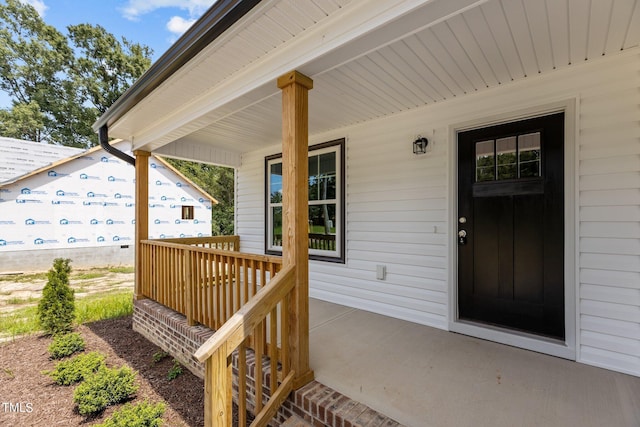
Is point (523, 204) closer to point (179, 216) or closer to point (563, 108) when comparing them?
point (563, 108)

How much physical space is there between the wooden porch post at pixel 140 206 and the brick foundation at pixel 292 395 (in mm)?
901

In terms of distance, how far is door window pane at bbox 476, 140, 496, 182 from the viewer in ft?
9.41

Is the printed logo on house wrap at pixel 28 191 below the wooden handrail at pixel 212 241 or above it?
above

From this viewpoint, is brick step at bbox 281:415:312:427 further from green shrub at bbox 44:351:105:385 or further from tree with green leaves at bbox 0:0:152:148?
tree with green leaves at bbox 0:0:152:148

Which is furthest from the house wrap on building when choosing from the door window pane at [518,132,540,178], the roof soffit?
the door window pane at [518,132,540,178]

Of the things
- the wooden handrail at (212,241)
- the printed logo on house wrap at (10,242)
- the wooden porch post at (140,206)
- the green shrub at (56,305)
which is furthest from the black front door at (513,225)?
the printed logo on house wrap at (10,242)

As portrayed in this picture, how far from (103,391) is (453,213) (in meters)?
3.74

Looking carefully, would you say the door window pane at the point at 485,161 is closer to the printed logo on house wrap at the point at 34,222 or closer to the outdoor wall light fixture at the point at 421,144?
the outdoor wall light fixture at the point at 421,144

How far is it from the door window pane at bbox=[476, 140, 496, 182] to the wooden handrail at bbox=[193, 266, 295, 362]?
216 centimetres

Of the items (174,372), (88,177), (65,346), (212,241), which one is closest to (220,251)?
(174,372)

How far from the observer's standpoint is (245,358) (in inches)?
76.9

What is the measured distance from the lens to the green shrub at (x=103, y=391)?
8.20 ft

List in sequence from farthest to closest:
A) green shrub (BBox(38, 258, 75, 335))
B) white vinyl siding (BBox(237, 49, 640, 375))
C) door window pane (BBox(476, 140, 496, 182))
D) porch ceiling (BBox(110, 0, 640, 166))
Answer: green shrub (BBox(38, 258, 75, 335))
door window pane (BBox(476, 140, 496, 182))
white vinyl siding (BBox(237, 49, 640, 375))
porch ceiling (BBox(110, 0, 640, 166))

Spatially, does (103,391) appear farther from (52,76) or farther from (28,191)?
(52,76)
